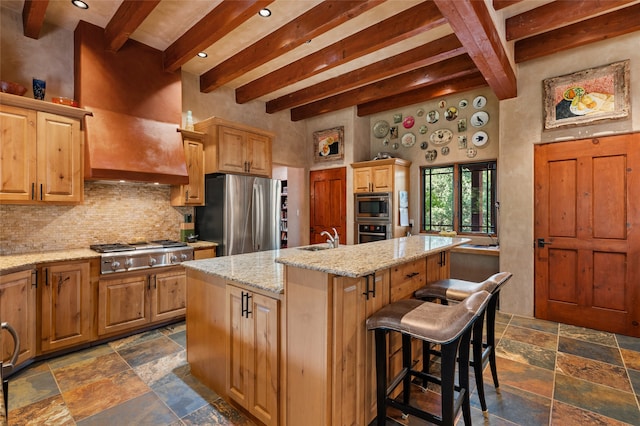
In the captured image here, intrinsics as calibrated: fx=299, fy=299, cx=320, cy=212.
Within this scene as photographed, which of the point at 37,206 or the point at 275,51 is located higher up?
the point at 275,51

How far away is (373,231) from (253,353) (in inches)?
144

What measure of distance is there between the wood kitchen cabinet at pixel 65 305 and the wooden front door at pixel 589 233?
4.94 metres

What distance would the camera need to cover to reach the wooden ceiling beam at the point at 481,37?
84.6 inches

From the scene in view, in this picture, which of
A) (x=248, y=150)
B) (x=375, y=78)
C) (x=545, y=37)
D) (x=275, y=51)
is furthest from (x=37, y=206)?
(x=545, y=37)

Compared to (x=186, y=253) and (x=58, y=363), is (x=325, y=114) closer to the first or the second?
(x=186, y=253)

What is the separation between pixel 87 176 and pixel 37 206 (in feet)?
1.89

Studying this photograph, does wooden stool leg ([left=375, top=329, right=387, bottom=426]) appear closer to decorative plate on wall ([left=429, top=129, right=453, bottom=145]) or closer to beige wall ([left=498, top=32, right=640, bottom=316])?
beige wall ([left=498, top=32, right=640, bottom=316])

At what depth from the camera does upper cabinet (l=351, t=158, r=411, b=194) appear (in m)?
4.93

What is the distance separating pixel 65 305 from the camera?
9.04 ft

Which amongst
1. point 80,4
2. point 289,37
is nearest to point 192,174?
point 80,4

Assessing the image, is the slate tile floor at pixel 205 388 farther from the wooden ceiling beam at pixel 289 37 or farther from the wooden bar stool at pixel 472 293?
the wooden ceiling beam at pixel 289 37

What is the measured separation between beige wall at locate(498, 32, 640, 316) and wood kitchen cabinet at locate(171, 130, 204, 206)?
3.97m

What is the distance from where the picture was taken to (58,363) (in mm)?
2645

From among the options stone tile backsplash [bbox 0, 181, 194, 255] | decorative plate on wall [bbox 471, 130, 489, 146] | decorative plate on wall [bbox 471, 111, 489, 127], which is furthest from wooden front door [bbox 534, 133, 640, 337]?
stone tile backsplash [bbox 0, 181, 194, 255]
